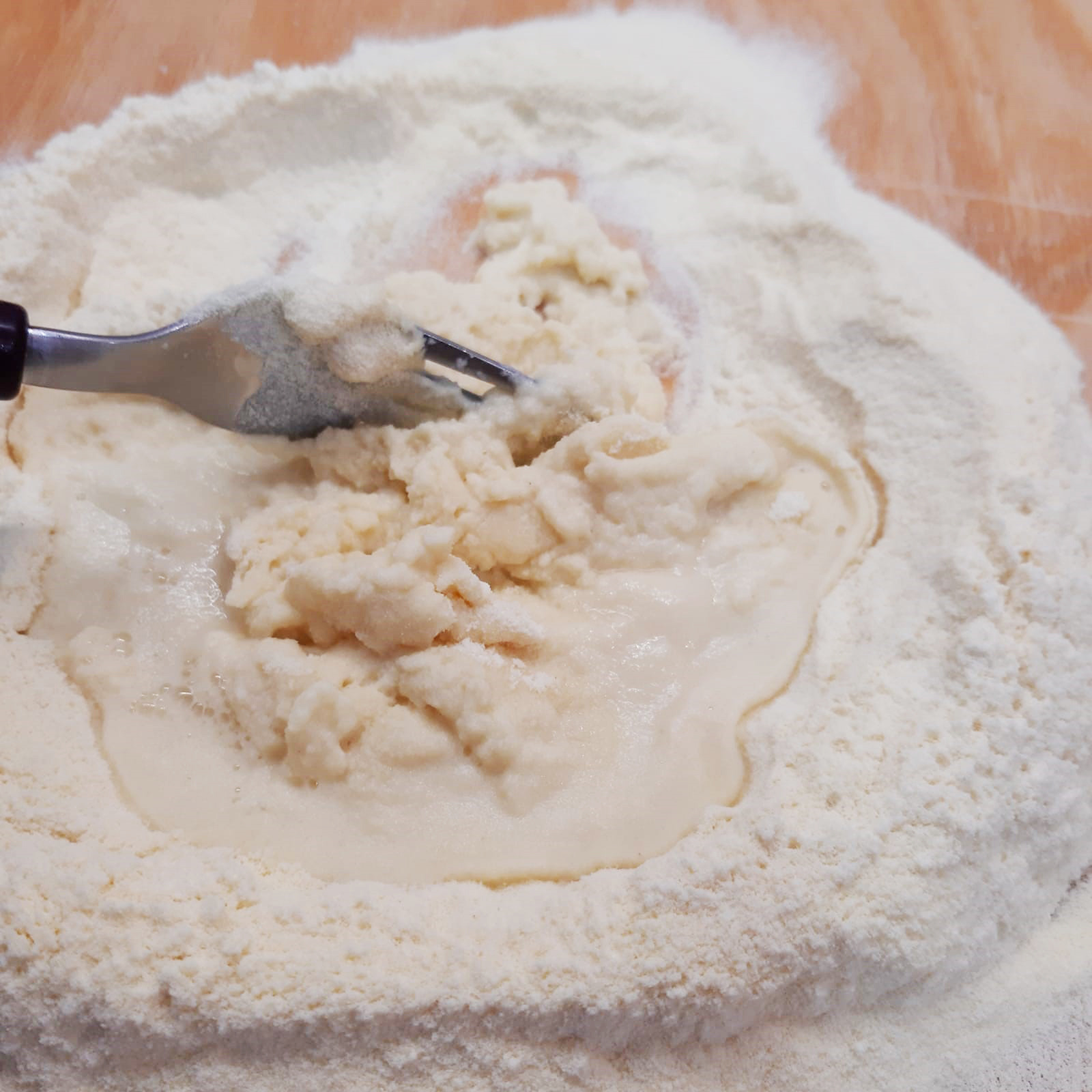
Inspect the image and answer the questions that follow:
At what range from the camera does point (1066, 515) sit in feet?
3.36

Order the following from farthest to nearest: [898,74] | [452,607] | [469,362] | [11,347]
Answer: [898,74], [469,362], [452,607], [11,347]

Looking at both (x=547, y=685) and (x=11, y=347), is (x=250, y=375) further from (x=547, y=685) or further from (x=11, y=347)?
(x=547, y=685)

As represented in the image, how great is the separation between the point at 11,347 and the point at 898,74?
4.63ft

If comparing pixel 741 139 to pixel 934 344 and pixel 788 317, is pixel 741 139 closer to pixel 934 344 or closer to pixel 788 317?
pixel 788 317

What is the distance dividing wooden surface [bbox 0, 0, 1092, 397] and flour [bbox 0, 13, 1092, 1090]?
7 cm

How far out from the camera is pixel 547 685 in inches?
39.3

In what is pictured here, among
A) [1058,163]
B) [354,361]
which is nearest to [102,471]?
[354,361]

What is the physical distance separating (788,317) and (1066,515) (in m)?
0.47

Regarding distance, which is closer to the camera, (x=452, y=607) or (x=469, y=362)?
(x=452, y=607)

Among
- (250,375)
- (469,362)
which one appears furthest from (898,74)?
(250,375)

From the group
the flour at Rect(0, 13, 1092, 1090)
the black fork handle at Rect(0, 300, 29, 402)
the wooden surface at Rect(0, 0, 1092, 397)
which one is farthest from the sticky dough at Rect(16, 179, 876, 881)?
the wooden surface at Rect(0, 0, 1092, 397)

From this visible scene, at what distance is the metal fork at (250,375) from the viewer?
99 cm

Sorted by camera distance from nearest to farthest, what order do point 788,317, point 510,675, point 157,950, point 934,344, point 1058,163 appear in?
1. point 157,950
2. point 510,675
3. point 934,344
4. point 788,317
5. point 1058,163

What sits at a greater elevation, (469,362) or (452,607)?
(469,362)
